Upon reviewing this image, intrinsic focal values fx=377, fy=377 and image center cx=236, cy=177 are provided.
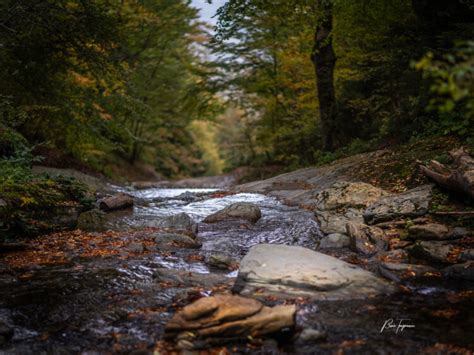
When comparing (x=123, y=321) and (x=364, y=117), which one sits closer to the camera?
(x=123, y=321)

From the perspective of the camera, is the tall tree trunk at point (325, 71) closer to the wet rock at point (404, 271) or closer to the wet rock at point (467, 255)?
the wet rock at point (467, 255)

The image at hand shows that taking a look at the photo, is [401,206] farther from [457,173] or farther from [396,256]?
[396,256]

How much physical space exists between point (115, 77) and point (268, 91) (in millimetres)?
9168

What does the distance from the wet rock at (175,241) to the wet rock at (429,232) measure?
10.6ft

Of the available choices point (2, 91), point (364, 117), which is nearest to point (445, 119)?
point (364, 117)

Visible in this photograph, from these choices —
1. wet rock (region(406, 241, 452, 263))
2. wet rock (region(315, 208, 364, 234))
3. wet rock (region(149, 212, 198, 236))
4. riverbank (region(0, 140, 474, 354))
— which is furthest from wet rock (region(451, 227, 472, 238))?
wet rock (region(149, 212, 198, 236))

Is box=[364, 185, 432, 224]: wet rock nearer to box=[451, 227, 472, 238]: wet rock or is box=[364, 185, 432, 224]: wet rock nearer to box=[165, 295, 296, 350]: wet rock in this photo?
box=[451, 227, 472, 238]: wet rock

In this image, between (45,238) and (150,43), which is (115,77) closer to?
(45,238)

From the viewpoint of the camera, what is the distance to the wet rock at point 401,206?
6.09 metres

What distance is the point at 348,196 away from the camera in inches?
299

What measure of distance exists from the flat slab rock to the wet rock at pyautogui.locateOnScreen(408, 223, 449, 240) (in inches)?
59.1

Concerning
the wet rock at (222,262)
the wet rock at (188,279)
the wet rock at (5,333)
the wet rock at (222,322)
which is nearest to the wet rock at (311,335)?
the wet rock at (222,322)

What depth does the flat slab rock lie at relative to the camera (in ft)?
13.0

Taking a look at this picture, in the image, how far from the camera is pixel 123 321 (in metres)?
3.52
